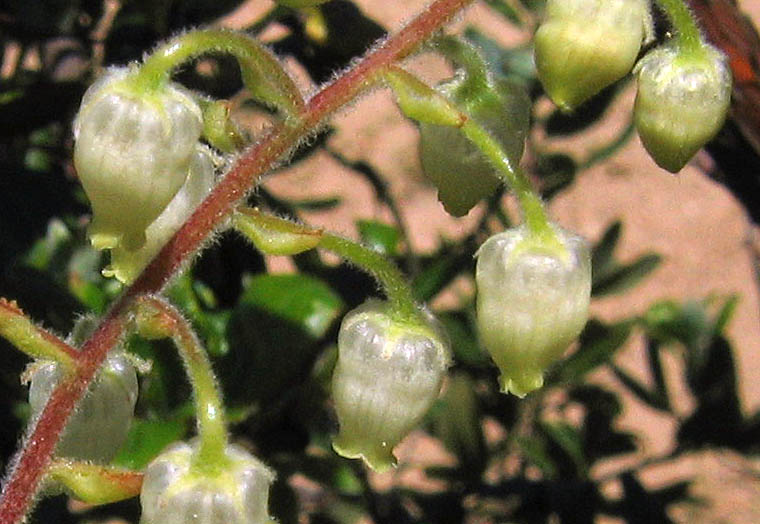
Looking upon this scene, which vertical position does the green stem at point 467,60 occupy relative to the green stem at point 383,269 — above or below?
above

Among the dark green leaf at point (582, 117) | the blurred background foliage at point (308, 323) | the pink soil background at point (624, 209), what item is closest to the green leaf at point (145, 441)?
the blurred background foliage at point (308, 323)

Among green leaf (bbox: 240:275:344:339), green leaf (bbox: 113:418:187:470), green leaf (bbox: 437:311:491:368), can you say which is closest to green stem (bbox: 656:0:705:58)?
green leaf (bbox: 240:275:344:339)

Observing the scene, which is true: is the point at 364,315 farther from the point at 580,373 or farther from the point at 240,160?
the point at 580,373

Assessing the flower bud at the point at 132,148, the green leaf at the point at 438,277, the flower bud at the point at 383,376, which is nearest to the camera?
the flower bud at the point at 132,148

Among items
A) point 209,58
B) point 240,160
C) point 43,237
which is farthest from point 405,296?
point 209,58

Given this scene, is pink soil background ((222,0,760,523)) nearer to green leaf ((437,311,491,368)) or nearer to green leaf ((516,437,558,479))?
green leaf ((516,437,558,479))

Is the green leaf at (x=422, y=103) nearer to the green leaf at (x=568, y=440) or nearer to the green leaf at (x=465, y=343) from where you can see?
the green leaf at (x=465, y=343)
